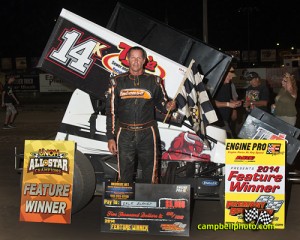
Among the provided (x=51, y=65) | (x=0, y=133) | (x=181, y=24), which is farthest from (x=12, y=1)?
(x=51, y=65)

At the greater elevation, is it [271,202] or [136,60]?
[136,60]

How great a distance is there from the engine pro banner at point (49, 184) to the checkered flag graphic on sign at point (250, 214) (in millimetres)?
1870

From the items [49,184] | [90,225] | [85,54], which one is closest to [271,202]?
[90,225]

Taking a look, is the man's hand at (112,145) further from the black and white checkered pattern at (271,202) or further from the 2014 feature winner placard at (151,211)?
the black and white checkered pattern at (271,202)

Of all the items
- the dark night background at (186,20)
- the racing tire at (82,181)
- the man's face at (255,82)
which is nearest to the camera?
the racing tire at (82,181)

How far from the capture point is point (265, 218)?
5.28 meters

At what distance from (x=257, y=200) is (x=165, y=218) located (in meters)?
0.99

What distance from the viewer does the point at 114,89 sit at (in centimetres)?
529

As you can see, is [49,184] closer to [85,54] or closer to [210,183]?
[85,54]

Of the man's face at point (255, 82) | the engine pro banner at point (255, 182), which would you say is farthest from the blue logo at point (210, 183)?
the man's face at point (255, 82)

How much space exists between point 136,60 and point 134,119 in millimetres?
611

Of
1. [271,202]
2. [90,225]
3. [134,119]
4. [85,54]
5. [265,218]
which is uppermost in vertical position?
[85,54]

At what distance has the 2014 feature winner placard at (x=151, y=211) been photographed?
16.9 feet

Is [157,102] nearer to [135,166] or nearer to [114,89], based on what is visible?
[114,89]
